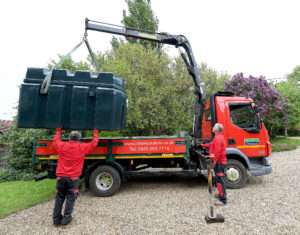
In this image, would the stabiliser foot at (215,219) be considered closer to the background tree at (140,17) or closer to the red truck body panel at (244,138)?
the red truck body panel at (244,138)

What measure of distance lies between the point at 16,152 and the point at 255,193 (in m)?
8.34

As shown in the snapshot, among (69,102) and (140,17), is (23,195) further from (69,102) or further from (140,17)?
(140,17)

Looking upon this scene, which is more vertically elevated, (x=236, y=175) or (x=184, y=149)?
(x=184, y=149)

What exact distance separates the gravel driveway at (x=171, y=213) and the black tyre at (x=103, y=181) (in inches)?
6.8

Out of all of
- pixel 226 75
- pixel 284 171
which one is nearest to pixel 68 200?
pixel 284 171

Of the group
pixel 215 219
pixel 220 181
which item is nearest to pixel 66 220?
pixel 215 219

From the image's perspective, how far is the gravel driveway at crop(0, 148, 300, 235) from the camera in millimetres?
3143

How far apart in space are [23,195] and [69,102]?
3051 millimetres

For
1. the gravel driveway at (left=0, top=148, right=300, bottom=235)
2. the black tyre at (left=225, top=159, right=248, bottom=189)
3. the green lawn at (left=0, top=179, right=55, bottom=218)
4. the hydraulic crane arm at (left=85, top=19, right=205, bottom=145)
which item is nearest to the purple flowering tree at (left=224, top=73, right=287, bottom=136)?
the hydraulic crane arm at (left=85, top=19, right=205, bottom=145)

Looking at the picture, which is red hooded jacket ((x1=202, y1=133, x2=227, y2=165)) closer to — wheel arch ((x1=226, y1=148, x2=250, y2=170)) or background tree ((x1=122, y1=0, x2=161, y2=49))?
wheel arch ((x1=226, y1=148, x2=250, y2=170))

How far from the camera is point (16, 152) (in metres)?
7.57

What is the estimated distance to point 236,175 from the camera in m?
5.05

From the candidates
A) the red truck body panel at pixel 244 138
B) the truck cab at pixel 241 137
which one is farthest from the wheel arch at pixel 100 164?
the red truck body panel at pixel 244 138

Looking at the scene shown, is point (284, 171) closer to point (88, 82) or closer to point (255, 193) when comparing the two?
point (255, 193)
